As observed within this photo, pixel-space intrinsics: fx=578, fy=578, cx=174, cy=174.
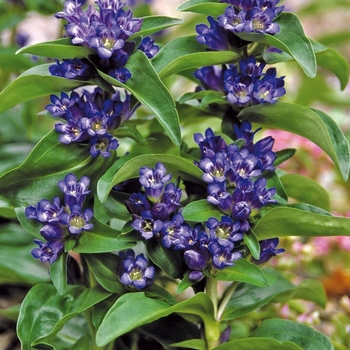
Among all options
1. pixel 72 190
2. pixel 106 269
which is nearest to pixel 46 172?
pixel 72 190

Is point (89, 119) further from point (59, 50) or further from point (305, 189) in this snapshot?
point (305, 189)

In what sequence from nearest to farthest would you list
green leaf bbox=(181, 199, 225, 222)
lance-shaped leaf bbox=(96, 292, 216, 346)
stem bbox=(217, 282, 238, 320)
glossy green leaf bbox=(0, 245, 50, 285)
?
lance-shaped leaf bbox=(96, 292, 216, 346)
green leaf bbox=(181, 199, 225, 222)
stem bbox=(217, 282, 238, 320)
glossy green leaf bbox=(0, 245, 50, 285)

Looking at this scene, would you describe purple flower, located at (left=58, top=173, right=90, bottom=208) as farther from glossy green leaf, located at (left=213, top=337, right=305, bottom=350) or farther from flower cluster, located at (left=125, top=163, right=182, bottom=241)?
glossy green leaf, located at (left=213, top=337, right=305, bottom=350)

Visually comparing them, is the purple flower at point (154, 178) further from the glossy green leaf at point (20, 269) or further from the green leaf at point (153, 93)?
the glossy green leaf at point (20, 269)

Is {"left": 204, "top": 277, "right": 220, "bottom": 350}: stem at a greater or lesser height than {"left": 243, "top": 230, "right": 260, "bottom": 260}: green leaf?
lesser

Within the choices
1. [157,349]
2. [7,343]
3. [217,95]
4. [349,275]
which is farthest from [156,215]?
[349,275]

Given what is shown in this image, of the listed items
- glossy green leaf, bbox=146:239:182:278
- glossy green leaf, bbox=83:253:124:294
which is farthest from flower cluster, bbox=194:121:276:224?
glossy green leaf, bbox=83:253:124:294
